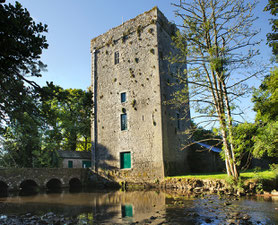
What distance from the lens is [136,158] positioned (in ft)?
61.1

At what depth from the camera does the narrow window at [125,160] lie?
19188mm

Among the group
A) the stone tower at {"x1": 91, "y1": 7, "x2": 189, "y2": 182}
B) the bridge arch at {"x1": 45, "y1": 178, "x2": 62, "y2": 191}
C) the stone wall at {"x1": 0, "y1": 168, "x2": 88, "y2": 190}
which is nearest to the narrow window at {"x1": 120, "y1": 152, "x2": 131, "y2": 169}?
the stone tower at {"x1": 91, "y1": 7, "x2": 189, "y2": 182}

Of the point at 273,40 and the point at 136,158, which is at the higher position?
the point at 273,40

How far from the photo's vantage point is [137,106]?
19344mm

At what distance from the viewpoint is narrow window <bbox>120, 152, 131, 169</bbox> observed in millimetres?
19188

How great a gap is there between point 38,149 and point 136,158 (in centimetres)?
1366

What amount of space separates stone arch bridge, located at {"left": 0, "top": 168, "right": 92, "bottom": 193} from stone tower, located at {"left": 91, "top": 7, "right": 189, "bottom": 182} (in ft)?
7.23

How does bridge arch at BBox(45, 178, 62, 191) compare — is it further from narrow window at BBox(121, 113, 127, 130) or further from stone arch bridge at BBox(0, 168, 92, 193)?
narrow window at BBox(121, 113, 127, 130)

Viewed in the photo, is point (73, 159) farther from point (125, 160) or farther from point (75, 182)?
point (125, 160)

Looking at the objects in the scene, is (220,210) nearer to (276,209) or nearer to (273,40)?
(276,209)

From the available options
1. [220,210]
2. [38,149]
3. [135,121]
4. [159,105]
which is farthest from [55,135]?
[220,210]

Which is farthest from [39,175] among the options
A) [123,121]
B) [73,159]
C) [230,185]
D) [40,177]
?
[230,185]

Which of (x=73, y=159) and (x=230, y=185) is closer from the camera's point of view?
(x=230, y=185)

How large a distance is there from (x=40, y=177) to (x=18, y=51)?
15.9 m
